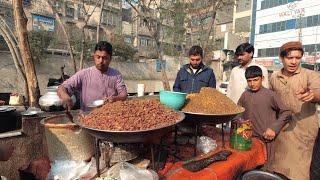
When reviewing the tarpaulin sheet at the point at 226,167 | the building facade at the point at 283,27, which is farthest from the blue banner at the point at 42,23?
the tarpaulin sheet at the point at 226,167

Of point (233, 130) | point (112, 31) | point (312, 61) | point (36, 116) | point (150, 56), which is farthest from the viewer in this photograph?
point (150, 56)

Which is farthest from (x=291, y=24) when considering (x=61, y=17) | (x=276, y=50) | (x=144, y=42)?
(x=61, y=17)

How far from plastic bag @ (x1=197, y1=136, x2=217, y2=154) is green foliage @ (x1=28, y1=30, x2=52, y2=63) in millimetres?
16526

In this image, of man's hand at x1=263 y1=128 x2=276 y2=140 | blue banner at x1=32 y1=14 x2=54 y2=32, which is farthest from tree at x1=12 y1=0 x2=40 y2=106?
blue banner at x1=32 y1=14 x2=54 y2=32

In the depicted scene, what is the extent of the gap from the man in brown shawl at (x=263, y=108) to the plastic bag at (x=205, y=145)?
0.55 metres

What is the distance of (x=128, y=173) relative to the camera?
75.2 inches

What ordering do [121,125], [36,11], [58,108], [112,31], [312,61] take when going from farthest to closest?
[112,31]
[312,61]
[36,11]
[58,108]
[121,125]

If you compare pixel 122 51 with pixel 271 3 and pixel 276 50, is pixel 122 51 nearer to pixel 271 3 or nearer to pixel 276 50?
pixel 276 50

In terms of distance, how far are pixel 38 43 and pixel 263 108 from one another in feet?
58.7

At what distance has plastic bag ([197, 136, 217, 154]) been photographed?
2682 mm

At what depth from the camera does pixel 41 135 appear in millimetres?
3047

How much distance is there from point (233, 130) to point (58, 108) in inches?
83.9

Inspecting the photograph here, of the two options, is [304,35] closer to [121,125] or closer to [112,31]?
[112,31]

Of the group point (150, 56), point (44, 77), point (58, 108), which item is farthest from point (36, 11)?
point (58, 108)
